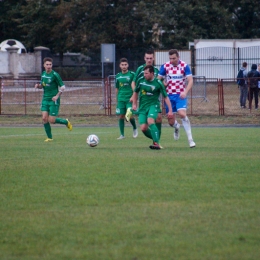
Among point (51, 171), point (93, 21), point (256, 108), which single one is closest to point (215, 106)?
point (256, 108)

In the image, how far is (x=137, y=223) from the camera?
20.6 feet

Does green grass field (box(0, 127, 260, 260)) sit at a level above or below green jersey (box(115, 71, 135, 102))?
below

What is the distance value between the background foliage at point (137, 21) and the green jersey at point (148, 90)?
1532 inches

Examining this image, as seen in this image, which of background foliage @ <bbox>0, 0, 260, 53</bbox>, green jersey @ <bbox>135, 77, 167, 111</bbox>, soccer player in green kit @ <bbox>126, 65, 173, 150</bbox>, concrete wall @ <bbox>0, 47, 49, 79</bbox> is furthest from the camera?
background foliage @ <bbox>0, 0, 260, 53</bbox>

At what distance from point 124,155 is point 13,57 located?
34.8 m

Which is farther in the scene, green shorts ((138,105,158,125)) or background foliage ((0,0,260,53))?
background foliage ((0,0,260,53))

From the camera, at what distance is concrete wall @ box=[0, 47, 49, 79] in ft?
149

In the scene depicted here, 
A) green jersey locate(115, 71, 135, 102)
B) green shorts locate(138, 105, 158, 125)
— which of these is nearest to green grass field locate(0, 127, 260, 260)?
green shorts locate(138, 105, 158, 125)

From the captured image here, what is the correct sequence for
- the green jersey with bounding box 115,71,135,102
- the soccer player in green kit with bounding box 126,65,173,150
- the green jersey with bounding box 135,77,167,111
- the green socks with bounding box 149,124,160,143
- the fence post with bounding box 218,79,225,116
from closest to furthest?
1. the green socks with bounding box 149,124,160,143
2. the soccer player in green kit with bounding box 126,65,173,150
3. the green jersey with bounding box 135,77,167,111
4. the green jersey with bounding box 115,71,135,102
5. the fence post with bounding box 218,79,225,116

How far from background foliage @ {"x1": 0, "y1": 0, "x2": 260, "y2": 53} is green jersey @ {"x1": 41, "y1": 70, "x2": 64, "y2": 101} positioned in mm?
35590

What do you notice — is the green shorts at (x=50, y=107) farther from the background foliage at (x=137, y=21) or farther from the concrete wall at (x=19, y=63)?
the background foliage at (x=137, y=21)

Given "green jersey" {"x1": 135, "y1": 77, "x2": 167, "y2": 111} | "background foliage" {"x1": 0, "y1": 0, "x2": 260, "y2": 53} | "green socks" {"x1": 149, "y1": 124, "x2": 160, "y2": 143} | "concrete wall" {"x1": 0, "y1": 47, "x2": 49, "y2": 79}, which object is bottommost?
"green socks" {"x1": 149, "y1": 124, "x2": 160, "y2": 143}

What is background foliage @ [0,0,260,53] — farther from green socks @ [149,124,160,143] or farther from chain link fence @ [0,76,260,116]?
green socks @ [149,124,160,143]

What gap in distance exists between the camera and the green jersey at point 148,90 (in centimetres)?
1268
